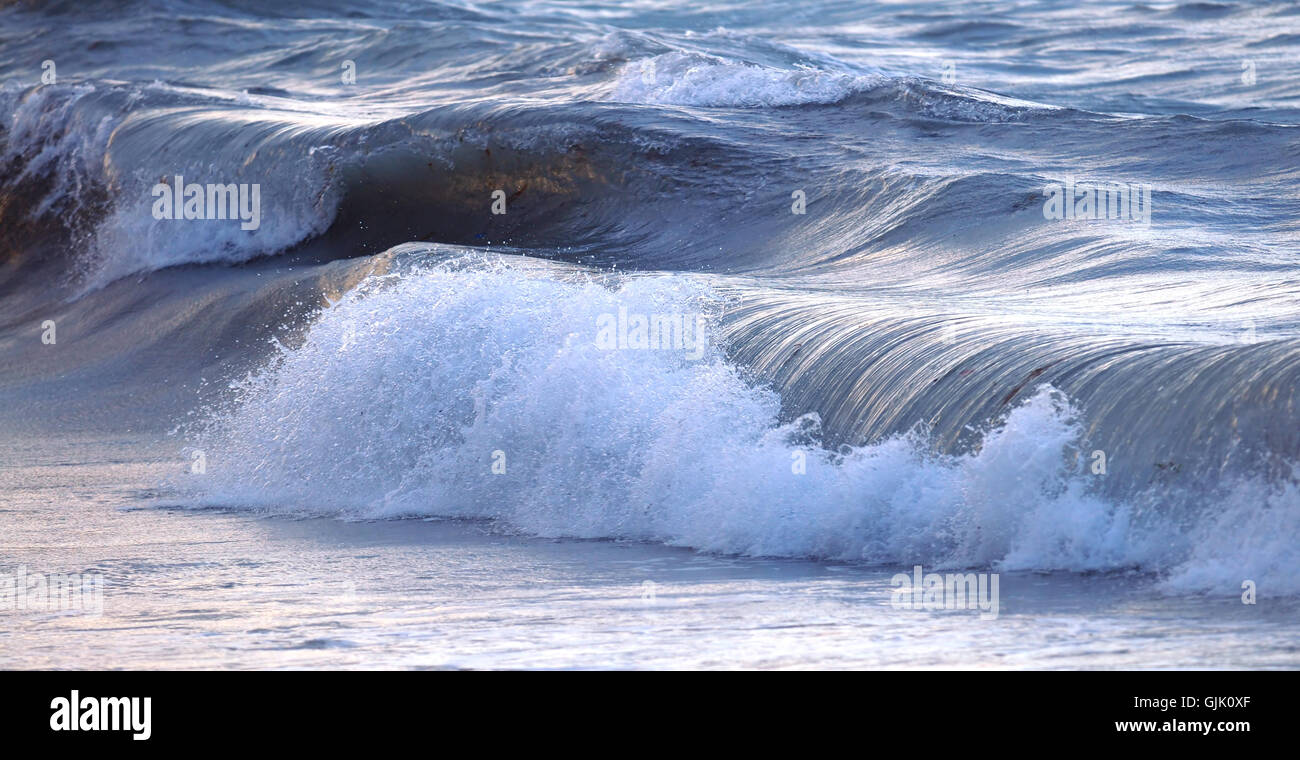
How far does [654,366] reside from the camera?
558 cm

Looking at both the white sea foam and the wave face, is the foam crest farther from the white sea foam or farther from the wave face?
the white sea foam

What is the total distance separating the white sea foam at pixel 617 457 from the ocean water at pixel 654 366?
2 cm

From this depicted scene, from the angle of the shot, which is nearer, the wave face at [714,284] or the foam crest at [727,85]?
the wave face at [714,284]

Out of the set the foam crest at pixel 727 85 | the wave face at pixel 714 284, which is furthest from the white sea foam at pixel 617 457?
the foam crest at pixel 727 85

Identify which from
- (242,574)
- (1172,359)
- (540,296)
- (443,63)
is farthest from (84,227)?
(1172,359)

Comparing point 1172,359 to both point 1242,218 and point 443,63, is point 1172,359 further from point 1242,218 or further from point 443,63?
point 443,63

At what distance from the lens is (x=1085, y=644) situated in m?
3.09

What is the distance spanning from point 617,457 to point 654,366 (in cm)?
44

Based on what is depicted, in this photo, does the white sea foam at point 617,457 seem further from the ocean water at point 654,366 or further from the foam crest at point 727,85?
the foam crest at point 727,85

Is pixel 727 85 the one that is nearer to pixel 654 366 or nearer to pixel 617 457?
pixel 654 366

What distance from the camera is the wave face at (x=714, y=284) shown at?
4.30 meters

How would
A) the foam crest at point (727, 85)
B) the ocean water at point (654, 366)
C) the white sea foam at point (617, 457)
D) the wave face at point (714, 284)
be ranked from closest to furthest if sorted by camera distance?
1. the ocean water at point (654, 366)
2. the white sea foam at point (617, 457)
3. the wave face at point (714, 284)
4. the foam crest at point (727, 85)

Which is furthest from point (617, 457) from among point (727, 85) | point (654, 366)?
point (727, 85)

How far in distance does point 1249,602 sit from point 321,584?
2.42 metres
